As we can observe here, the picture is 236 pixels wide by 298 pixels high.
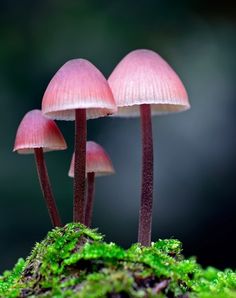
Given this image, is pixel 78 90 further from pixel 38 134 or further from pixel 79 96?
pixel 38 134

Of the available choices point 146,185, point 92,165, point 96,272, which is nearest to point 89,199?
point 92,165

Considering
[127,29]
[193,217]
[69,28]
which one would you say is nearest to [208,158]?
[193,217]

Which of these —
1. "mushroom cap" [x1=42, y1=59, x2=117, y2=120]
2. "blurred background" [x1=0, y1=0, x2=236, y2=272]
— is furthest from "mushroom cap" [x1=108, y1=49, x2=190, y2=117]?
"blurred background" [x1=0, y1=0, x2=236, y2=272]

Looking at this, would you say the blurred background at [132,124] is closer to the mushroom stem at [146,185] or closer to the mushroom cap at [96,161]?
the mushroom cap at [96,161]

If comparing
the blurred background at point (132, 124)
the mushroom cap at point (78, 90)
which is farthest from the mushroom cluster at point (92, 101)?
the blurred background at point (132, 124)

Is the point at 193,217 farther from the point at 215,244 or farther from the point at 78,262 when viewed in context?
the point at 78,262

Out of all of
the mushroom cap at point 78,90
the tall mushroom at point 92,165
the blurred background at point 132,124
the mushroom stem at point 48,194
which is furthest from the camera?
the blurred background at point 132,124
